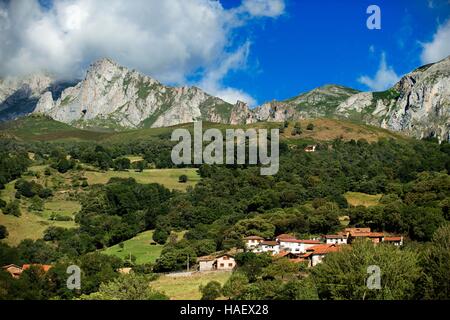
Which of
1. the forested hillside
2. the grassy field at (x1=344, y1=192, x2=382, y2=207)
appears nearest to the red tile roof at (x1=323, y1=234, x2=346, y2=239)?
the forested hillside

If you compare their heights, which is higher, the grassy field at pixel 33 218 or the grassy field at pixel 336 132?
the grassy field at pixel 336 132

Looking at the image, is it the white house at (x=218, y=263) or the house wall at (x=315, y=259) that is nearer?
the house wall at (x=315, y=259)

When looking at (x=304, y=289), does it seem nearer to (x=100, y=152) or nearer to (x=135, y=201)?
(x=135, y=201)

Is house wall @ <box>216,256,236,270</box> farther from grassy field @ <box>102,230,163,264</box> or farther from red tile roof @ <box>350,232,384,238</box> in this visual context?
red tile roof @ <box>350,232,384,238</box>

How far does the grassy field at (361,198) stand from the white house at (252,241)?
89.9 ft

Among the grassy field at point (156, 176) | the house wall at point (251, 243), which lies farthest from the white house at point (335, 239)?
the grassy field at point (156, 176)

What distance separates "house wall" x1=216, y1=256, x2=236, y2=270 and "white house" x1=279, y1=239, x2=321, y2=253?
7.33 m

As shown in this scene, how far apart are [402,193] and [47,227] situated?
57.0 meters

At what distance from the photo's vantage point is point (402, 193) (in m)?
84.6

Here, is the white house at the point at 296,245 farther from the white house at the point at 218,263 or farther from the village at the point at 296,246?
the white house at the point at 218,263

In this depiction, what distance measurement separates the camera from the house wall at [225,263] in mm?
57531

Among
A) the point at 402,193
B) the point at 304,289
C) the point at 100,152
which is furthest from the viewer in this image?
the point at 100,152
